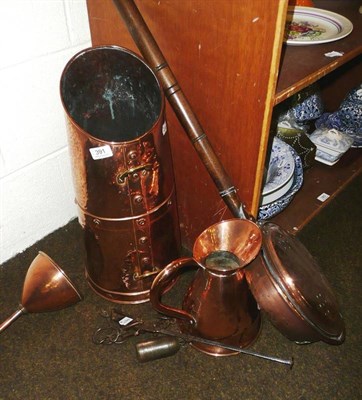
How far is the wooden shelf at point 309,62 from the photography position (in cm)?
86

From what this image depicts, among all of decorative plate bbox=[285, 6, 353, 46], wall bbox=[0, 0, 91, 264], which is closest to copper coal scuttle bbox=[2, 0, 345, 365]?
wall bbox=[0, 0, 91, 264]

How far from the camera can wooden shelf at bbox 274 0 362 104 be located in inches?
34.0

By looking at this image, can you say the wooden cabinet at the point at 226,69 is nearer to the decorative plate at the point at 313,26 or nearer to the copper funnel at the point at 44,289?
the decorative plate at the point at 313,26

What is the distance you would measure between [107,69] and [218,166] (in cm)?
34

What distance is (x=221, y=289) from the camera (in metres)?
0.88

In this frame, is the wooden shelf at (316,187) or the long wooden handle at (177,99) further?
the wooden shelf at (316,187)

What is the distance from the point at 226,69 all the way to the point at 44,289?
0.66m

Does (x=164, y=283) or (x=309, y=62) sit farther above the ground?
(x=309, y=62)

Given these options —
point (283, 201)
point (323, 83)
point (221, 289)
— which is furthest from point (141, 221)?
point (323, 83)

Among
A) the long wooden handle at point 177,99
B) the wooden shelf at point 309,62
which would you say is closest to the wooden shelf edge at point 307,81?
the wooden shelf at point 309,62

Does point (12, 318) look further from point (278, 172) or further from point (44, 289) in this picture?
point (278, 172)

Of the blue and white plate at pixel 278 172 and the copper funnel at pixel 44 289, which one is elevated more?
the blue and white plate at pixel 278 172

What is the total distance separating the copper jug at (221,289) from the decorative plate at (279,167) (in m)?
0.27

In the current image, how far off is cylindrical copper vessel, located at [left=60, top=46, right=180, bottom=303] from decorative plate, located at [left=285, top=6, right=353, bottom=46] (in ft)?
1.40
